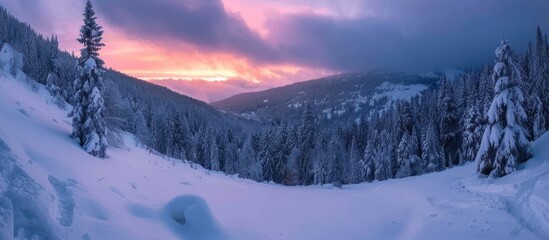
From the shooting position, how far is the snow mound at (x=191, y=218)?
12984mm

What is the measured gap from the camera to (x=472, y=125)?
43.0 meters

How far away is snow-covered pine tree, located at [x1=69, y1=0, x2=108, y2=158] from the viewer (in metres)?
21.6

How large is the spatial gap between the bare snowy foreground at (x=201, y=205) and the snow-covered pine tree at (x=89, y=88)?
1743 millimetres

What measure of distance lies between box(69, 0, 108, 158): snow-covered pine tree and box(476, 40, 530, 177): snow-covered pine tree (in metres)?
22.2

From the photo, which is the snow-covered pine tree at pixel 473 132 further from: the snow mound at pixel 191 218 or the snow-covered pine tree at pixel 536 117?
the snow mound at pixel 191 218

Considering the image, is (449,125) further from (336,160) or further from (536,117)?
(336,160)

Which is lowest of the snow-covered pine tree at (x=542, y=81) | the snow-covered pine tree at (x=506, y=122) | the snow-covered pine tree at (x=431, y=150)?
the snow-covered pine tree at (x=431, y=150)

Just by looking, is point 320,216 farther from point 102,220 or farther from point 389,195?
point 102,220

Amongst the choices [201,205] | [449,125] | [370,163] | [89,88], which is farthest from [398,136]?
[201,205]

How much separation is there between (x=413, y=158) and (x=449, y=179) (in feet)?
81.3

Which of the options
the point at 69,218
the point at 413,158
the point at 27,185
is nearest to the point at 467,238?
the point at 69,218

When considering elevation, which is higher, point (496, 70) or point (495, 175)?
point (496, 70)

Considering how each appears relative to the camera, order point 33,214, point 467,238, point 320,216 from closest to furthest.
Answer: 1. point 33,214
2. point 467,238
3. point 320,216

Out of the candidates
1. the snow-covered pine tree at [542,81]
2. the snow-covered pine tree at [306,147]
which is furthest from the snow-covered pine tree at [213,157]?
the snow-covered pine tree at [542,81]
